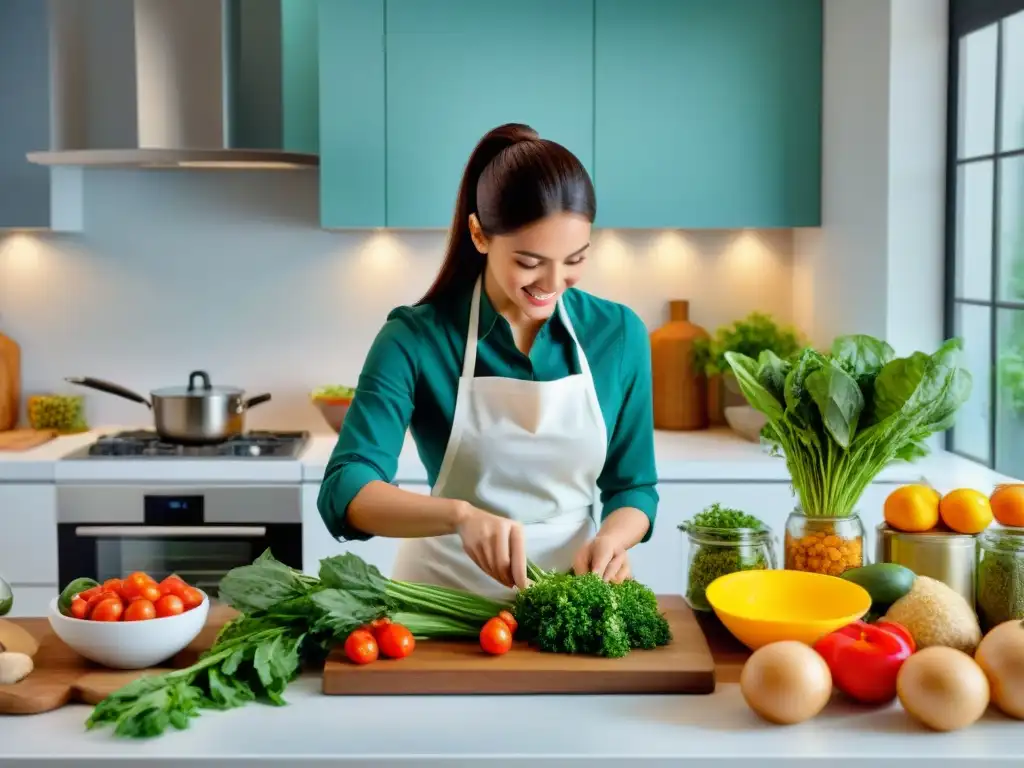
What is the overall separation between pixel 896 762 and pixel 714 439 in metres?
2.52

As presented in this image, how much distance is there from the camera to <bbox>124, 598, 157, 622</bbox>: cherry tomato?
175 centimetres

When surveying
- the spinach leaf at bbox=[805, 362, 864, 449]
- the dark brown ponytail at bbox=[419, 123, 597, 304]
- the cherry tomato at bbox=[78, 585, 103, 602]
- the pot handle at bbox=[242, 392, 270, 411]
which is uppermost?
the dark brown ponytail at bbox=[419, 123, 597, 304]

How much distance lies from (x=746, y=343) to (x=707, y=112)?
0.74 m

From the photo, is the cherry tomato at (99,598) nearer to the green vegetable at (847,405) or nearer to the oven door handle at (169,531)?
the green vegetable at (847,405)

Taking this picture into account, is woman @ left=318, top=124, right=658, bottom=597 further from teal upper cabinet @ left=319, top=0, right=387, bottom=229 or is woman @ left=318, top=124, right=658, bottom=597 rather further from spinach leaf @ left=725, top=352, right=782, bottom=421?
teal upper cabinet @ left=319, top=0, right=387, bottom=229

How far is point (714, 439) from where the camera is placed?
13.1 feet

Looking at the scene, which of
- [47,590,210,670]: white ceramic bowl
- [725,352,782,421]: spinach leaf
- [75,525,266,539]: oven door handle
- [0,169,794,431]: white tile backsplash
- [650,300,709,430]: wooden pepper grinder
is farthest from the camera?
[0,169,794,431]: white tile backsplash

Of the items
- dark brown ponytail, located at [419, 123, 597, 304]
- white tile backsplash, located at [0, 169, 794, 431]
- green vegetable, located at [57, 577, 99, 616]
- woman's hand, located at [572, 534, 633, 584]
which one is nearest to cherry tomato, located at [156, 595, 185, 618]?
green vegetable, located at [57, 577, 99, 616]

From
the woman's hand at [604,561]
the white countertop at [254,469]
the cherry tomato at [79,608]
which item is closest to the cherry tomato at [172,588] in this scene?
the cherry tomato at [79,608]

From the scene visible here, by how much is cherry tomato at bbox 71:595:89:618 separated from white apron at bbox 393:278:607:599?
755 mm

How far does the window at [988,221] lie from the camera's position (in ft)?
10.6

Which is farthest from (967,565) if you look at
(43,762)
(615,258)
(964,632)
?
(615,258)

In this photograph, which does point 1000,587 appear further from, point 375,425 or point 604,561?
point 375,425

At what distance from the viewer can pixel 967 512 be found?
6.23 feet
